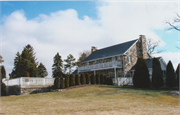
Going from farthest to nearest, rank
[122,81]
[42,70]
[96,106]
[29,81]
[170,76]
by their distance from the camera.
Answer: [42,70] < [122,81] < [29,81] < [170,76] < [96,106]

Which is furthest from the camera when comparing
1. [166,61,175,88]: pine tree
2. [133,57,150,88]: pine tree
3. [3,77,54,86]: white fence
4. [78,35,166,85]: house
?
[78,35,166,85]: house

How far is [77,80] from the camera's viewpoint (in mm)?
23578

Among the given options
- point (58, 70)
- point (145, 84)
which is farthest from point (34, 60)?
point (145, 84)

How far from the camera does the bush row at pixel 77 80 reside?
22031 mm

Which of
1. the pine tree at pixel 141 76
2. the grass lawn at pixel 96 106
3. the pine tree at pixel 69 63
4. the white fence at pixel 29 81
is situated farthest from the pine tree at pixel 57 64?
the grass lawn at pixel 96 106

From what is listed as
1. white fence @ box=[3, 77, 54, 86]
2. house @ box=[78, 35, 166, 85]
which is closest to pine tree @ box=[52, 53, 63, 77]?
house @ box=[78, 35, 166, 85]

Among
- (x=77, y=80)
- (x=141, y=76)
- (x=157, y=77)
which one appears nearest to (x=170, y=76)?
(x=157, y=77)

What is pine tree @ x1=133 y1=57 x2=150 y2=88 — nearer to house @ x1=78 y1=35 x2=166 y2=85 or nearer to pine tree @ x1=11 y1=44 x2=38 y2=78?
house @ x1=78 y1=35 x2=166 y2=85

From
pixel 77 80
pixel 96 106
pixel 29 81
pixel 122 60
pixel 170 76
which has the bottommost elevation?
pixel 96 106

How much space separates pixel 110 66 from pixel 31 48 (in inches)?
1299

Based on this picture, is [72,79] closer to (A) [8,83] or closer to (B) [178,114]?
(A) [8,83]

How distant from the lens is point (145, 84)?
73.4 ft

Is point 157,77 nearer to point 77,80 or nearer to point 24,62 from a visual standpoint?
point 77,80

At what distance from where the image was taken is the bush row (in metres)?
22.0
